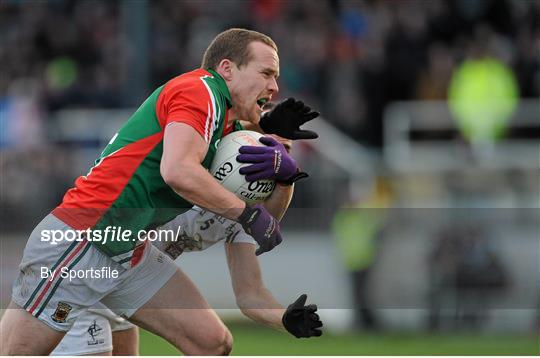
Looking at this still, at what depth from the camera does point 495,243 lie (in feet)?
38.0

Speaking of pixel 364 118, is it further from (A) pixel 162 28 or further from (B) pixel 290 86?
(A) pixel 162 28

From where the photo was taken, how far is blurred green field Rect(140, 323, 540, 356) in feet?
35.0

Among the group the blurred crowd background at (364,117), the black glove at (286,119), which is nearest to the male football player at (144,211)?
the black glove at (286,119)

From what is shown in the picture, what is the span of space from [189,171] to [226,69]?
2.40ft

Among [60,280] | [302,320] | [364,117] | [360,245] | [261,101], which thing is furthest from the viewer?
[364,117]

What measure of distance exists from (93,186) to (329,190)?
665cm

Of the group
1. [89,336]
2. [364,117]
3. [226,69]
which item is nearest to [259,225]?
[226,69]

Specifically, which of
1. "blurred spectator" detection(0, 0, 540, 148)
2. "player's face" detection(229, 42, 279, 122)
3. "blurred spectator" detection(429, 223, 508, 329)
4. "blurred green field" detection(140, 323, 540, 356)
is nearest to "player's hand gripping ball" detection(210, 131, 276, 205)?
"player's face" detection(229, 42, 279, 122)

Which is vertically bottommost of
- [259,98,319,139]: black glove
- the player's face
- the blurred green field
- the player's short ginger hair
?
the blurred green field

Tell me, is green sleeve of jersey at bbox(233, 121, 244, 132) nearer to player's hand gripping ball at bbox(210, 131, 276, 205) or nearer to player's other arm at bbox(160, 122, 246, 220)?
player's hand gripping ball at bbox(210, 131, 276, 205)

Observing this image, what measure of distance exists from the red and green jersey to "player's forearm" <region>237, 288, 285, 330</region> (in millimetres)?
706

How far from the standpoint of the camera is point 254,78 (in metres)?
5.91

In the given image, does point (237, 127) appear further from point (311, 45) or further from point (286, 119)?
point (311, 45)

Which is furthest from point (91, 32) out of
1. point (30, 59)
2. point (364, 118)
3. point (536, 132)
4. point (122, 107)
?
point (536, 132)
